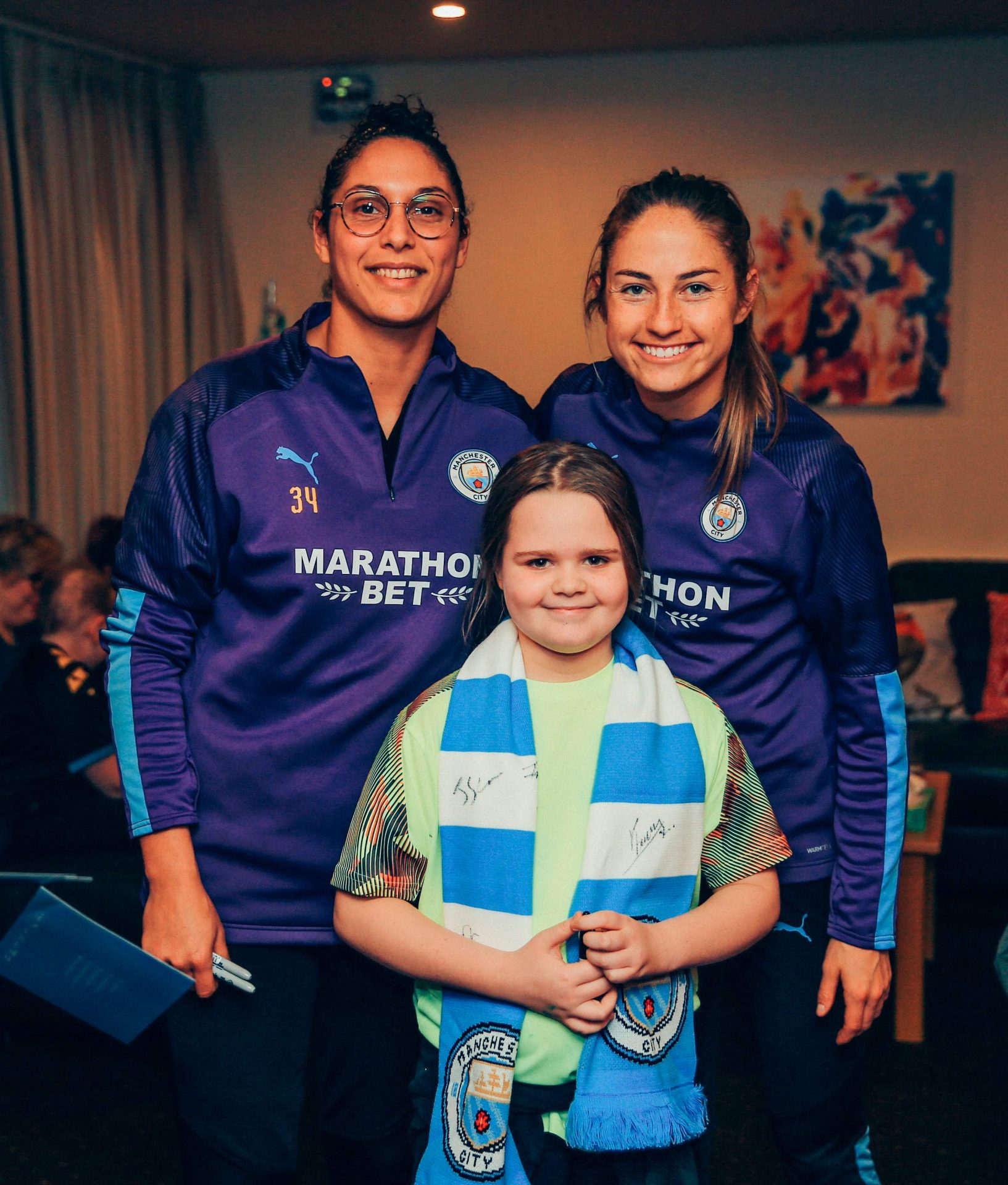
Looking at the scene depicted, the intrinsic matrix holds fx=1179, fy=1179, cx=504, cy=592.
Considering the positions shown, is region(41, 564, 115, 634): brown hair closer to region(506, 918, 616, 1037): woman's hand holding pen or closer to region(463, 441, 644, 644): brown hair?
region(463, 441, 644, 644): brown hair

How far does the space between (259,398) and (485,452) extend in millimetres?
293

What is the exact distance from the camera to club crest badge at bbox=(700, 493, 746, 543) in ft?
4.72

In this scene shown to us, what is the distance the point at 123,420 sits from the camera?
4.80 metres

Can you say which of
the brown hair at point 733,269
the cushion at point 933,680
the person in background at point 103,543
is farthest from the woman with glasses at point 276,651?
the cushion at point 933,680

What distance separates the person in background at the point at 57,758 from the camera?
2838 mm

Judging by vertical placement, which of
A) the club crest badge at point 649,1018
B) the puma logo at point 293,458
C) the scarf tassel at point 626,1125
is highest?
the puma logo at point 293,458

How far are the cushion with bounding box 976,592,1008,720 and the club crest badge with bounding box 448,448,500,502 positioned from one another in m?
3.22

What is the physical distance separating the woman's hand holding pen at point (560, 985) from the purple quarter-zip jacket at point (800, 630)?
0.34m

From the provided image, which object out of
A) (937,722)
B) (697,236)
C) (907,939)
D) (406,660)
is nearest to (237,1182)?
(406,660)

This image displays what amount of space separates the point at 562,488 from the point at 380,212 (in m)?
0.43

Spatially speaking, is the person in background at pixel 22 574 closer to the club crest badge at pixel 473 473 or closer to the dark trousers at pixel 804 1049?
the club crest badge at pixel 473 473

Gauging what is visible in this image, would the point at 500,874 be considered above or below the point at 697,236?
below

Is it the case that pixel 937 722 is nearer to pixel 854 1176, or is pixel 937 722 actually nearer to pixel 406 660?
pixel 854 1176
